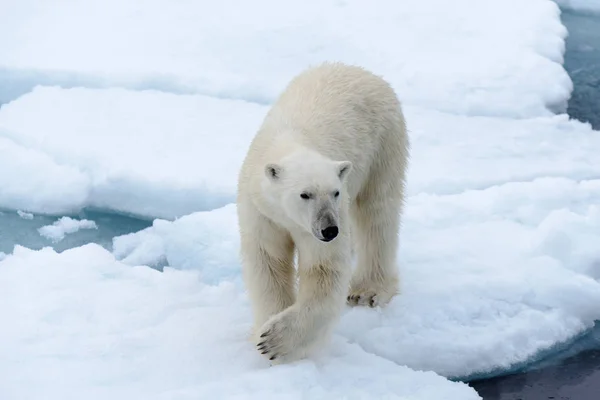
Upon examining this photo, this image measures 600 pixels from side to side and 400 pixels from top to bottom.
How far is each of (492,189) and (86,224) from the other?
2.33 metres

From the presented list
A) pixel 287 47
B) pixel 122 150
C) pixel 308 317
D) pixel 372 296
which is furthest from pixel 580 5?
pixel 308 317

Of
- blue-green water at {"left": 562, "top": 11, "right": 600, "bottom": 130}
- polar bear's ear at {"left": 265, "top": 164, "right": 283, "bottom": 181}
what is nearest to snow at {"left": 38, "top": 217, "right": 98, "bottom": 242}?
polar bear's ear at {"left": 265, "top": 164, "right": 283, "bottom": 181}

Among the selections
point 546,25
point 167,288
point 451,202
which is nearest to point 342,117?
point 167,288

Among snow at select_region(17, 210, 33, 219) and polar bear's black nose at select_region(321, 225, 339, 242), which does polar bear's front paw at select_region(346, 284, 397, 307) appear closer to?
polar bear's black nose at select_region(321, 225, 339, 242)

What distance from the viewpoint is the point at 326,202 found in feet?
9.60

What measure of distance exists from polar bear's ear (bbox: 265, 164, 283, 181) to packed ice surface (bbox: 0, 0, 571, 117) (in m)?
3.42

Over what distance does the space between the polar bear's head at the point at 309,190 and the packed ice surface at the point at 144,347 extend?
57 cm

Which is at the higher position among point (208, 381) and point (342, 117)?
point (342, 117)

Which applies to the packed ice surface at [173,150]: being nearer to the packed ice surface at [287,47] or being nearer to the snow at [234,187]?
the snow at [234,187]

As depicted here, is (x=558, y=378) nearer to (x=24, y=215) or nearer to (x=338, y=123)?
(x=338, y=123)

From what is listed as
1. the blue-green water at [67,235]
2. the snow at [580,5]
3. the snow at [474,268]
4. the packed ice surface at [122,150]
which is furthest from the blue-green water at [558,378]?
the snow at [580,5]

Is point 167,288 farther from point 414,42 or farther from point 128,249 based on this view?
point 414,42

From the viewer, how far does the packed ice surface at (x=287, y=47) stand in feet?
21.4

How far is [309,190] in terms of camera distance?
9.63 feet
